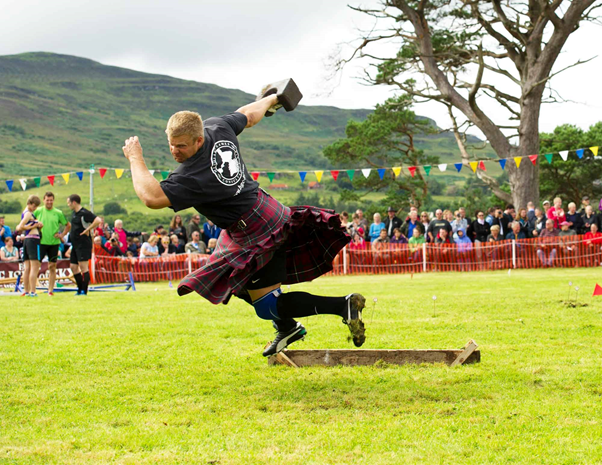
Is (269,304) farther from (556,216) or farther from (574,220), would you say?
(574,220)

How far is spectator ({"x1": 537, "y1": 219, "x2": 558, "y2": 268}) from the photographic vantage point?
47.9ft

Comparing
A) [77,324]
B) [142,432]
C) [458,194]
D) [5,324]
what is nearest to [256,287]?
[142,432]

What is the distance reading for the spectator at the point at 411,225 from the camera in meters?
15.7

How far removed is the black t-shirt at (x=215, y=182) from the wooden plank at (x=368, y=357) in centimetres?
105

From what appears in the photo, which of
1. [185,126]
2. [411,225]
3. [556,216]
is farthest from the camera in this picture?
[411,225]

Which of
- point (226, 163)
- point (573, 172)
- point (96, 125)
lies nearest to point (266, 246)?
point (226, 163)

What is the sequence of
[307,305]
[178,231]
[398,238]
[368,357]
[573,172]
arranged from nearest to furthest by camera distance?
[307,305]
[368,357]
[398,238]
[178,231]
[573,172]

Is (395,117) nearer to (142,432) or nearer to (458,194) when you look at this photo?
(142,432)

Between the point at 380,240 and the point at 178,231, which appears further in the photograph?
the point at 178,231

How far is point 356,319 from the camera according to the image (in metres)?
3.63

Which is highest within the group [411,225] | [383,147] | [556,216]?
[383,147]

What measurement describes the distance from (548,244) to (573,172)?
2591 centimetres

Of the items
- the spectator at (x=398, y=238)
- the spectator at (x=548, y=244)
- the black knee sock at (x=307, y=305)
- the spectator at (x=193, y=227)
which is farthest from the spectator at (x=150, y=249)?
the black knee sock at (x=307, y=305)

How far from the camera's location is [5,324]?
6.61 metres
